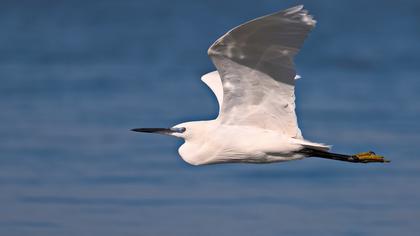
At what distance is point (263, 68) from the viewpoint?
12992 millimetres

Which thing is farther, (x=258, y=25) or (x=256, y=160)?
(x=256, y=160)

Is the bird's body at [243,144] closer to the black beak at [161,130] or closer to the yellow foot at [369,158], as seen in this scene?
the black beak at [161,130]

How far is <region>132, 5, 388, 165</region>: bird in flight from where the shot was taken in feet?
41.0

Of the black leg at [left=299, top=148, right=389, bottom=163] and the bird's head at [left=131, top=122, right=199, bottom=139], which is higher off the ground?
the bird's head at [left=131, top=122, right=199, bottom=139]

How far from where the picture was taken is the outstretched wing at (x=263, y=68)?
11.8 metres

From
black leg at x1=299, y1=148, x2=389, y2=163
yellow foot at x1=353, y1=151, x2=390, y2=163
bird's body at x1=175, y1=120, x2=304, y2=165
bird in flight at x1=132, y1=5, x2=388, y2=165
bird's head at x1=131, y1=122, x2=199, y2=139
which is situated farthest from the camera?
yellow foot at x1=353, y1=151, x2=390, y2=163

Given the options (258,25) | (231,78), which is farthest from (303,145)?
(258,25)

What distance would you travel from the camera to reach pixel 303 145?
1359 cm

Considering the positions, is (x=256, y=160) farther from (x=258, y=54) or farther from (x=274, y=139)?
(x=258, y=54)

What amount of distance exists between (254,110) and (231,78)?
765 mm

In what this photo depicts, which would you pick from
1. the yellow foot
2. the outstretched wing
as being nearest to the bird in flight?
the outstretched wing

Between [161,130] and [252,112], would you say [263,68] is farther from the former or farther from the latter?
[161,130]

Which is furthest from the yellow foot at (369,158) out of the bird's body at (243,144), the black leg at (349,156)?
the bird's body at (243,144)

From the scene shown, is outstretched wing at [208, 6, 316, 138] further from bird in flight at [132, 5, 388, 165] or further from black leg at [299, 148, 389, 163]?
black leg at [299, 148, 389, 163]
